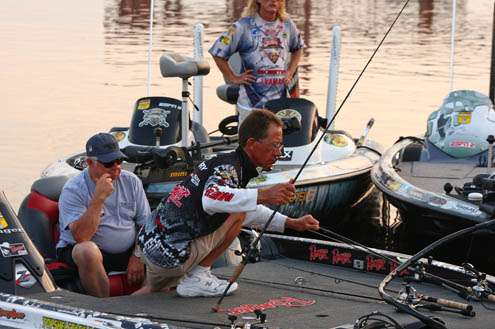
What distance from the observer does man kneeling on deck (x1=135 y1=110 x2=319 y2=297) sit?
621cm

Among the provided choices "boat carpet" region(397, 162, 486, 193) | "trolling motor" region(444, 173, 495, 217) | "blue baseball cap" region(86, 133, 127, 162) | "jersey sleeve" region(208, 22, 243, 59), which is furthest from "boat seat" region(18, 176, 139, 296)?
"boat carpet" region(397, 162, 486, 193)

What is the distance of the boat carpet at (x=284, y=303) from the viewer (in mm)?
6078

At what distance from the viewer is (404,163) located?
38.2ft

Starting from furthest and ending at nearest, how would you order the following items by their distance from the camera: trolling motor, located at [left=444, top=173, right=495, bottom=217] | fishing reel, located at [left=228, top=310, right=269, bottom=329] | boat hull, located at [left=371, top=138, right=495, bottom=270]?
boat hull, located at [left=371, top=138, right=495, bottom=270] → trolling motor, located at [left=444, top=173, right=495, bottom=217] → fishing reel, located at [left=228, top=310, right=269, bottom=329]

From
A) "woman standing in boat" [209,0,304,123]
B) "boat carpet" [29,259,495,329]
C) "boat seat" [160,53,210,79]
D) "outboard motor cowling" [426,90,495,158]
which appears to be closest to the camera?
"boat carpet" [29,259,495,329]

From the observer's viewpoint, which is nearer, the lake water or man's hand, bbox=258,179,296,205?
man's hand, bbox=258,179,296,205

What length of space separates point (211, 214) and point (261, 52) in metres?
4.70

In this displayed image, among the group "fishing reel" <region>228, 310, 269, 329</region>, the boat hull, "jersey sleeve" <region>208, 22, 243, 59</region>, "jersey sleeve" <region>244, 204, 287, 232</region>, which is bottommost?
the boat hull

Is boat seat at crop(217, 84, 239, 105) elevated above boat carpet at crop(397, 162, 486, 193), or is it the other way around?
boat seat at crop(217, 84, 239, 105)

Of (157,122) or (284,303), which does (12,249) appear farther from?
(157,122)

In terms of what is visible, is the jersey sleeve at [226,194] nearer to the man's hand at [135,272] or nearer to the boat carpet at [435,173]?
the man's hand at [135,272]

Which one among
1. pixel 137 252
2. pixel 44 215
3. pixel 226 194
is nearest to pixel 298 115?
pixel 44 215

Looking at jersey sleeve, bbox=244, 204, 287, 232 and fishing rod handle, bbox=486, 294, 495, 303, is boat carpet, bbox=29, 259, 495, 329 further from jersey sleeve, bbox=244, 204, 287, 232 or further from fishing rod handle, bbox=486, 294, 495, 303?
jersey sleeve, bbox=244, 204, 287, 232

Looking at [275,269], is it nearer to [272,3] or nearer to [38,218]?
[38,218]
